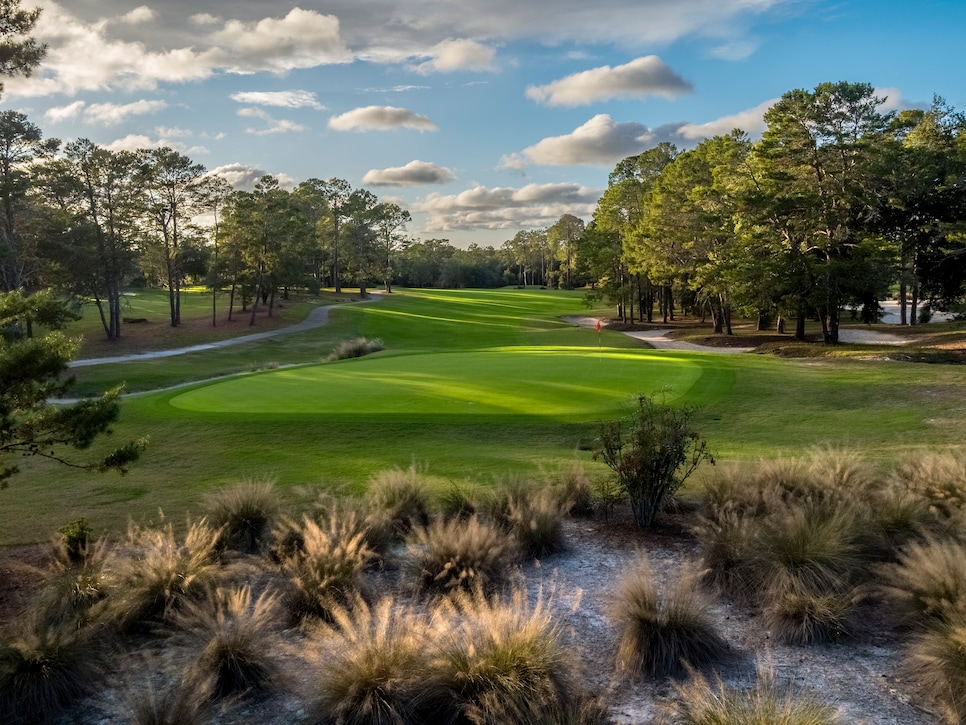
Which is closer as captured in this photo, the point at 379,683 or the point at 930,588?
the point at 379,683

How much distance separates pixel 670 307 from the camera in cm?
5747

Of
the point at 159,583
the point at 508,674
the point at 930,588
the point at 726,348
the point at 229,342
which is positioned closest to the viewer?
the point at 508,674

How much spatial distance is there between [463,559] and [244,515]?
291 centimetres

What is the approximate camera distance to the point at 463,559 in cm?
636

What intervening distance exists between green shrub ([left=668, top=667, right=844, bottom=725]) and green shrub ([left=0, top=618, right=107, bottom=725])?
4.33 metres

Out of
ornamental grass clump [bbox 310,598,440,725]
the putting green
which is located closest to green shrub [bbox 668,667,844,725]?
ornamental grass clump [bbox 310,598,440,725]

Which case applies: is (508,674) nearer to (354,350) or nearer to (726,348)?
(354,350)

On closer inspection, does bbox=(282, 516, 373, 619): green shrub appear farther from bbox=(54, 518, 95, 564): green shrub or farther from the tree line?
the tree line

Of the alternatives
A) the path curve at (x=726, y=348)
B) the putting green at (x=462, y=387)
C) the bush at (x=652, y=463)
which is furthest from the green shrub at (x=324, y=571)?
the path curve at (x=726, y=348)

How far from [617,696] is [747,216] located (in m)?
30.1

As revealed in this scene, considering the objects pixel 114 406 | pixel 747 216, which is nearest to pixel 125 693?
pixel 114 406

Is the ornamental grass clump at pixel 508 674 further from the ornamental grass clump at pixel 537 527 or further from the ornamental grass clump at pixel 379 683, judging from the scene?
the ornamental grass clump at pixel 537 527

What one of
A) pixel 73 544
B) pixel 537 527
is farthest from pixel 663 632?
pixel 73 544

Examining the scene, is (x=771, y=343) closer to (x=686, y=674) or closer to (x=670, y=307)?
(x=670, y=307)
